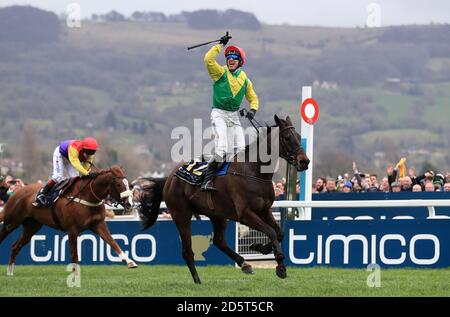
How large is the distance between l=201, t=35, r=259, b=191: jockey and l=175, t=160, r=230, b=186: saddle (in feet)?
0.31

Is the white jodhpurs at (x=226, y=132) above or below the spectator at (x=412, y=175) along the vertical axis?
above

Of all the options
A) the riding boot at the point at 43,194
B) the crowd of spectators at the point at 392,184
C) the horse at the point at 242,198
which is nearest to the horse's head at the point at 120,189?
the horse at the point at 242,198

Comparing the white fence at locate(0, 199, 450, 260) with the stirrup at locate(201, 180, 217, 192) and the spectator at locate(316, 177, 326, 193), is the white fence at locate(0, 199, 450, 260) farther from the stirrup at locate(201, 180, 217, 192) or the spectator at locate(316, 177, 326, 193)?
the spectator at locate(316, 177, 326, 193)

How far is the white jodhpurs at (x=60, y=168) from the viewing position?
14.1 m

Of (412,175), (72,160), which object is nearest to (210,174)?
(72,160)

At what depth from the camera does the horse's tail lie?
43.9 ft

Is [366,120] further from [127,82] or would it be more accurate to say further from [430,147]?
[127,82]

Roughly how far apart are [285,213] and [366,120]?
119 m

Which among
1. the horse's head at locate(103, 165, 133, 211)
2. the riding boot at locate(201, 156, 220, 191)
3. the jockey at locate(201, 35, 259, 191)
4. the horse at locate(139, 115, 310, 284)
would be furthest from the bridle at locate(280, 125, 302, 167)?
the horse's head at locate(103, 165, 133, 211)

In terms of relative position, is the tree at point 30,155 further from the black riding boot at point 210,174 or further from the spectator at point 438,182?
the black riding boot at point 210,174

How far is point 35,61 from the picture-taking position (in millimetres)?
177125

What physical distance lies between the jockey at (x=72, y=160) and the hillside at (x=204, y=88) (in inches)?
3179

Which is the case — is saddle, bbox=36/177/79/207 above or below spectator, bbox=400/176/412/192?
above

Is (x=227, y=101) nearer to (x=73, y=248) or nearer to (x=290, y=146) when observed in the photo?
(x=290, y=146)
